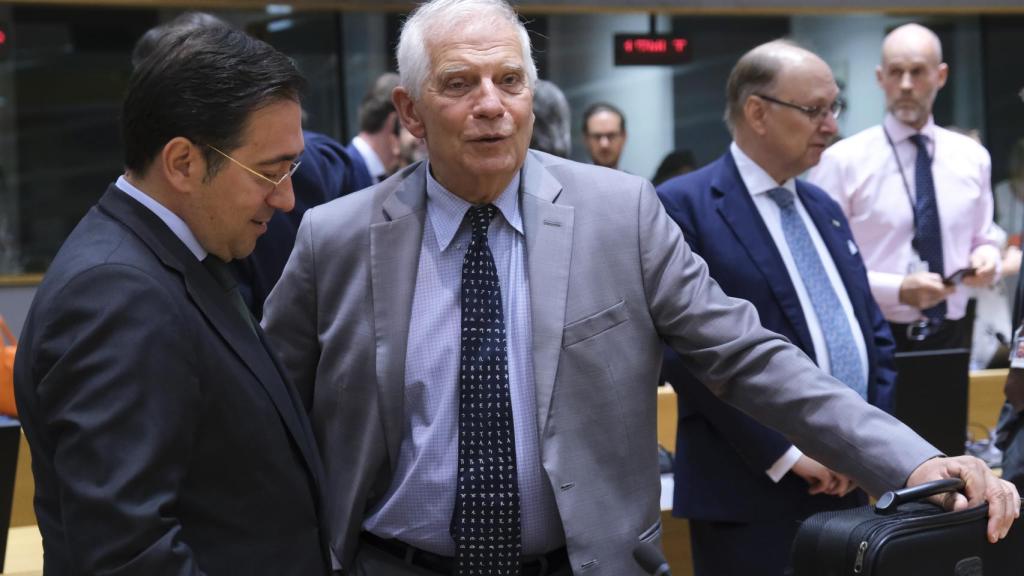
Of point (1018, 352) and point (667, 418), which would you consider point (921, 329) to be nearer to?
point (667, 418)

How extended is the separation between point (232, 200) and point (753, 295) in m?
1.34

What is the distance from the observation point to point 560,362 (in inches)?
80.0

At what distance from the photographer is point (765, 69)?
9.78 ft

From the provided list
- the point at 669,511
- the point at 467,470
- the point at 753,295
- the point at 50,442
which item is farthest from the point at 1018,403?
the point at 50,442

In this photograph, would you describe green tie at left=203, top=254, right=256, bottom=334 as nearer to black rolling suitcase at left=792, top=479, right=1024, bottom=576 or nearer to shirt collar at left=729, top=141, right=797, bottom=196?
black rolling suitcase at left=792, top=479, right=1024, bottom=576

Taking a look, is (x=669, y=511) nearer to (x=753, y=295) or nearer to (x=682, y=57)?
(x=753, y=295)

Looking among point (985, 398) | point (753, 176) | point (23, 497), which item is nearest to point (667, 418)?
point (985, 398)

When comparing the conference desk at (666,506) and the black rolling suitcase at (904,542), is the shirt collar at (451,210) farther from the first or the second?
the conference desk at (666,506)

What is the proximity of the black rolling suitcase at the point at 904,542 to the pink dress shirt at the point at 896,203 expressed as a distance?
2532 millimetres

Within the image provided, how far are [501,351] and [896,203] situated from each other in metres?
2.67

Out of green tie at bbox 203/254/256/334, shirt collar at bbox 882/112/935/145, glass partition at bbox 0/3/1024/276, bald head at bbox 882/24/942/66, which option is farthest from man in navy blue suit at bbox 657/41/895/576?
glass partition at bbox 0/3/1024/276

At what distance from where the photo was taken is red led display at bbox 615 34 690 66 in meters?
8.66

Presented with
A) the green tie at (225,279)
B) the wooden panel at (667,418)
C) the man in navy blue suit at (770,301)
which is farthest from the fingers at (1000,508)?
the wooden panel at (667,418)

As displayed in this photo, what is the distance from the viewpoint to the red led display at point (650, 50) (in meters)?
8.66
